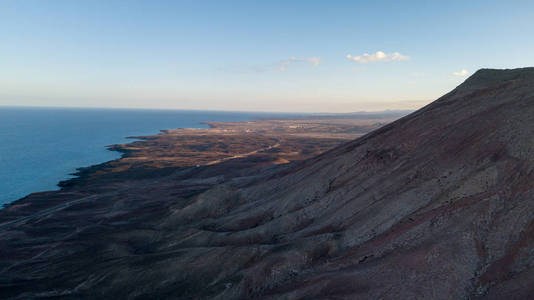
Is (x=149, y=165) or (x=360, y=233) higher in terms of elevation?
(x=360, y=233)

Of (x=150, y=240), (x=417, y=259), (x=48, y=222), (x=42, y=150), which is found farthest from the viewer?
(x=42, y=150)

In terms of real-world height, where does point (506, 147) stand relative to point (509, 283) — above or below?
above

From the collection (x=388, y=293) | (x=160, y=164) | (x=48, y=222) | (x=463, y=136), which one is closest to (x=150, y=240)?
(x=48, y=222)

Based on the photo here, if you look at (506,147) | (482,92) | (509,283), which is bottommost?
(509,283)

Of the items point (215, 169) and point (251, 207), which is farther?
point (215, 169)

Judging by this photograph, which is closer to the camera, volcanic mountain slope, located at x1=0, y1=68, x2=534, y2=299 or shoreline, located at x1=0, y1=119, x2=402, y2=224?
volcanic mountain slope, located at x1=0, y1=68, x2=534, y2=299

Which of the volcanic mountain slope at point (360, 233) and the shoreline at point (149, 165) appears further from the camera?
the shoreline at point (149, 165)

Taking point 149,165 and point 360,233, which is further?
point 149,165

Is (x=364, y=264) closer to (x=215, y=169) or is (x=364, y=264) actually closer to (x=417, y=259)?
(x=417, y=259)
